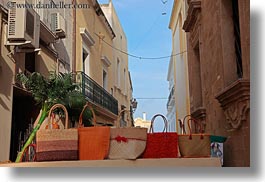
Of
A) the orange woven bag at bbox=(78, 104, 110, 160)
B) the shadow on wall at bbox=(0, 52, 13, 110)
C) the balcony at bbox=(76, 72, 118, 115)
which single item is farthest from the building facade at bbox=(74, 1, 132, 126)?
the shadow on wall at bbox=(0, 52, 13, 110)

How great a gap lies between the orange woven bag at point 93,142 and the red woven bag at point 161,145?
183 millimetres

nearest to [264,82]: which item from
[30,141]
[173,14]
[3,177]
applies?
[173,14]

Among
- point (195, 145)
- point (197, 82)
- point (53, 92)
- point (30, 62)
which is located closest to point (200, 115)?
point (197, 82)

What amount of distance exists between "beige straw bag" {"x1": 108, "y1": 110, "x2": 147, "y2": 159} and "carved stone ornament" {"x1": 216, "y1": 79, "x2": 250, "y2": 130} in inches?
17.9

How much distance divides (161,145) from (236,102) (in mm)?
421

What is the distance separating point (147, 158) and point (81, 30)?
31.2 inches

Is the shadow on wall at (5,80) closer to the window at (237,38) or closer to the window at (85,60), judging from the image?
the window at (85,60)

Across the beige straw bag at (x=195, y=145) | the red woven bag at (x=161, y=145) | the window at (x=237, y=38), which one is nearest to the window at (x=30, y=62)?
the red woven bag at (x=161, y=145)

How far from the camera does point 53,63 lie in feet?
6.00

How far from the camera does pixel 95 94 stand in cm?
188

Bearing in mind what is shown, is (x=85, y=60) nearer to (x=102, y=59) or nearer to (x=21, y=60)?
(x=102, y=59)

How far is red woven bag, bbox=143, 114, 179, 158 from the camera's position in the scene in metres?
1.63

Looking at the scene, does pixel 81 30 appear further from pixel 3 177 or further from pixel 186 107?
pixel 3 177

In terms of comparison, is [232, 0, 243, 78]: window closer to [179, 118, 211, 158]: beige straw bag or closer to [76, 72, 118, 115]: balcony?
[179, 118, 211, 158]: beige straw bag
